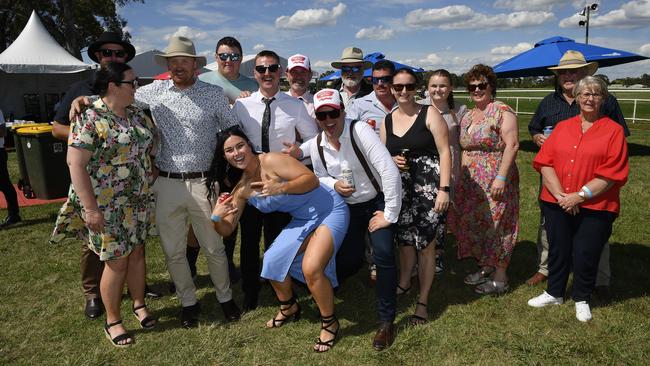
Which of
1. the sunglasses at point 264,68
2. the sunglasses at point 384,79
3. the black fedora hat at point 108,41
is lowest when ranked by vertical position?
the sunglasses at point 384,79

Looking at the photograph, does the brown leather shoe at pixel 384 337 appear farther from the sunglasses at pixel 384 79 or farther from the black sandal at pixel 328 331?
the sunglasses at pixel 384 79

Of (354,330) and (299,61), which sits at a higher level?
(299,61)

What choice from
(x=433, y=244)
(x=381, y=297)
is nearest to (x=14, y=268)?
(x=381, y=297)

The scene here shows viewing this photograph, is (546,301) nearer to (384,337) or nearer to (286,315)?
(384,337)

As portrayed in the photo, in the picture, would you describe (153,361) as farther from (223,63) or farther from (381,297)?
(223,63)

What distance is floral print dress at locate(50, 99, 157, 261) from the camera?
3209 mm

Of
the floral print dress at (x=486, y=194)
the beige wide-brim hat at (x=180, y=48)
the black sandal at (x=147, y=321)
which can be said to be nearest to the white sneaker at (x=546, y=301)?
the floral print dress at (x=486, y=194)

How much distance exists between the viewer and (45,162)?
8047mm

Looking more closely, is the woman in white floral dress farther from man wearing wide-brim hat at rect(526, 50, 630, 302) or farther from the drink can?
man wearing wide-brim hat at rect(526, 50, 630, 302)

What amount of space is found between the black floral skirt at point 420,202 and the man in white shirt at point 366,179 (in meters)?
0.28

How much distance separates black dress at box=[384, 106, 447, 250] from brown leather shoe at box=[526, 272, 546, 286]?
142 centimetres

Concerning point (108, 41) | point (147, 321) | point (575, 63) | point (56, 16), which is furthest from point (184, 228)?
point (56, 16)

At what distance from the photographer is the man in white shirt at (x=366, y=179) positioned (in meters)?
3.34

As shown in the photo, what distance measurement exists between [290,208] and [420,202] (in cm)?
104
